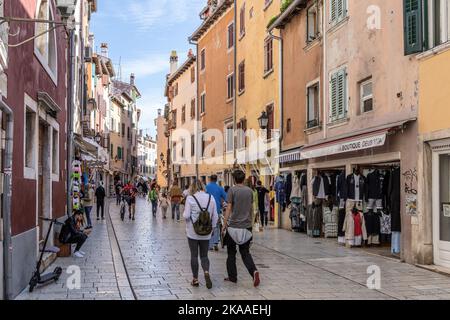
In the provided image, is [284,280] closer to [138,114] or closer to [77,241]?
[77,241]

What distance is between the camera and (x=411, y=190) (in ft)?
39.1

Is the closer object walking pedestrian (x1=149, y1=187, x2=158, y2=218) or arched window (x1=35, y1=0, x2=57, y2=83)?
arched window (x1=35, y1=0, x2=57, y2=83)

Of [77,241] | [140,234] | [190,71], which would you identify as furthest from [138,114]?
[77,241]

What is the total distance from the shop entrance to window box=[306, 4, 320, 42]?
26.2 ft

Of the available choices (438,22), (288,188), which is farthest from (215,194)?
(288,188)

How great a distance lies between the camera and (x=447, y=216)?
11055mm

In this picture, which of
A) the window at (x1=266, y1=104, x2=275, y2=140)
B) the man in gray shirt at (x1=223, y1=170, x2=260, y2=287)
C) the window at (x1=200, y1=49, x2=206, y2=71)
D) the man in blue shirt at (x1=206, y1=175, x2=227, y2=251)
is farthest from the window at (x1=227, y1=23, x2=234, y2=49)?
the man in gray shirt at (x1=223, y1=170, x2=260, y2=287)

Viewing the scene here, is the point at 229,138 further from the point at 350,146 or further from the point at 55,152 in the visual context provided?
the point at 350,146

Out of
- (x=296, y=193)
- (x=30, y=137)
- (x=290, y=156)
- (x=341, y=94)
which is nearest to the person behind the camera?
(x=30, y=137)

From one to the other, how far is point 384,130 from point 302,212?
21.2 ft

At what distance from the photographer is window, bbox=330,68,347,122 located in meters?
15.7

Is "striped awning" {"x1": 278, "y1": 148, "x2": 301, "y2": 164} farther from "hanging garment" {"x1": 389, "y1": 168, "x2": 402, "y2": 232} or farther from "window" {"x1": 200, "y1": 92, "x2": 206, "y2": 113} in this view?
"window" {"x1": 200, "y1": 92, "x2": 206, "y2": 113}

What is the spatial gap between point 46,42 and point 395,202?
7.96 metres
